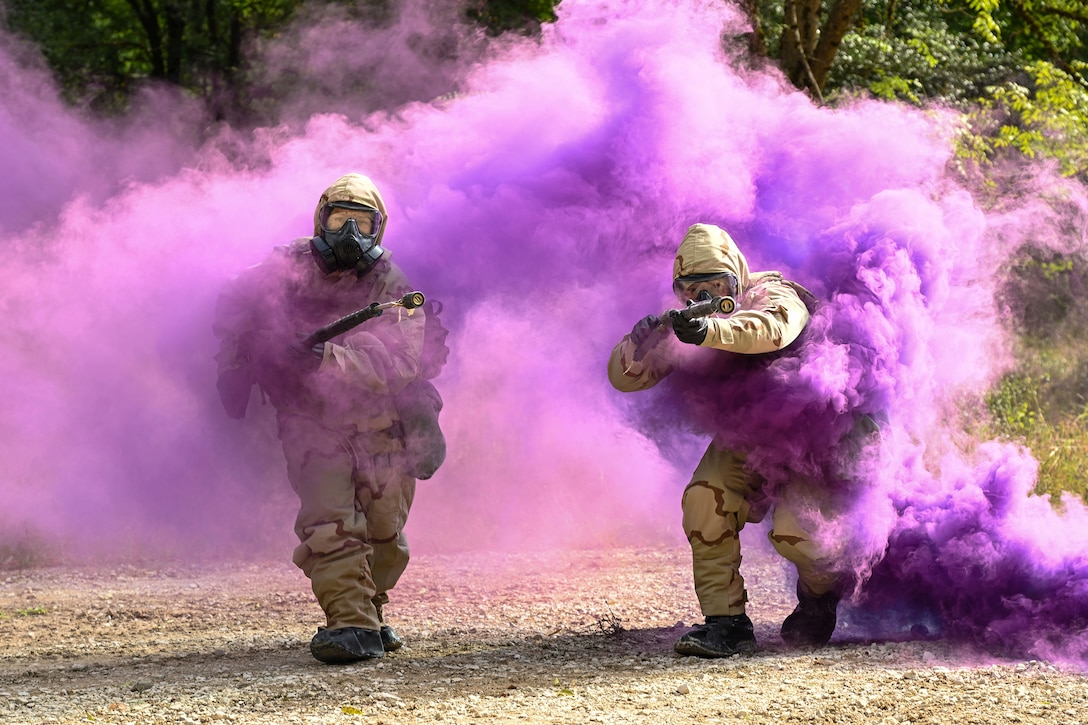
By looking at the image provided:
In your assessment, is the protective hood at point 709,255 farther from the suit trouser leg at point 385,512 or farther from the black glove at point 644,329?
the suit trouser leg at point 385,512

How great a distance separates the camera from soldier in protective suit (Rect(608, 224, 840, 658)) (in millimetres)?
4777

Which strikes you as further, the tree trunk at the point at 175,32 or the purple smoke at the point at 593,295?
the tree trunk at the point at 175,32

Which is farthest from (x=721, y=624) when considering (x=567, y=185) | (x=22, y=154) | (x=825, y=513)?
(x=22, y=154)

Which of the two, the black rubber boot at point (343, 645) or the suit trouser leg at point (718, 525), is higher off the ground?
the suit trouser leg at point (718, 525)

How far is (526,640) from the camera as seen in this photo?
5648mm

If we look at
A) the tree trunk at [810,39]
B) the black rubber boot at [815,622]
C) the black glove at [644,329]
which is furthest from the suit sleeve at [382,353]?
the tree trunk at [810,39]

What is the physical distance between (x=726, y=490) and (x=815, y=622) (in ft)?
2.13

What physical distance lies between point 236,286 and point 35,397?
223 cm

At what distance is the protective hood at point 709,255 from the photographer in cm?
480

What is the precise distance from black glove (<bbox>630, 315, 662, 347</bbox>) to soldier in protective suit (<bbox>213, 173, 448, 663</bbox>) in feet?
2.96

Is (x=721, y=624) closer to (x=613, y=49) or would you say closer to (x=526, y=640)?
(x=526, y=640)

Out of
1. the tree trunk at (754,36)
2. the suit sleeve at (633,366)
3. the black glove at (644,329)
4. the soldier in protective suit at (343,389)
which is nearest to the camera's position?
the black glove at (644,329)

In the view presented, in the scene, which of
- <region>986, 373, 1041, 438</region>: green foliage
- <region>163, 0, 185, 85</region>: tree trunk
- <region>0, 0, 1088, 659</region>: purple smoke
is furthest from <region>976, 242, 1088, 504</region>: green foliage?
<region>163, 0, 185, 85</region>: tree trunk

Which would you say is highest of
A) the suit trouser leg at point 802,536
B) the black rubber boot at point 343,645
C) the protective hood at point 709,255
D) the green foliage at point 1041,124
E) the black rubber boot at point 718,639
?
the green foliage at point 1041,124
